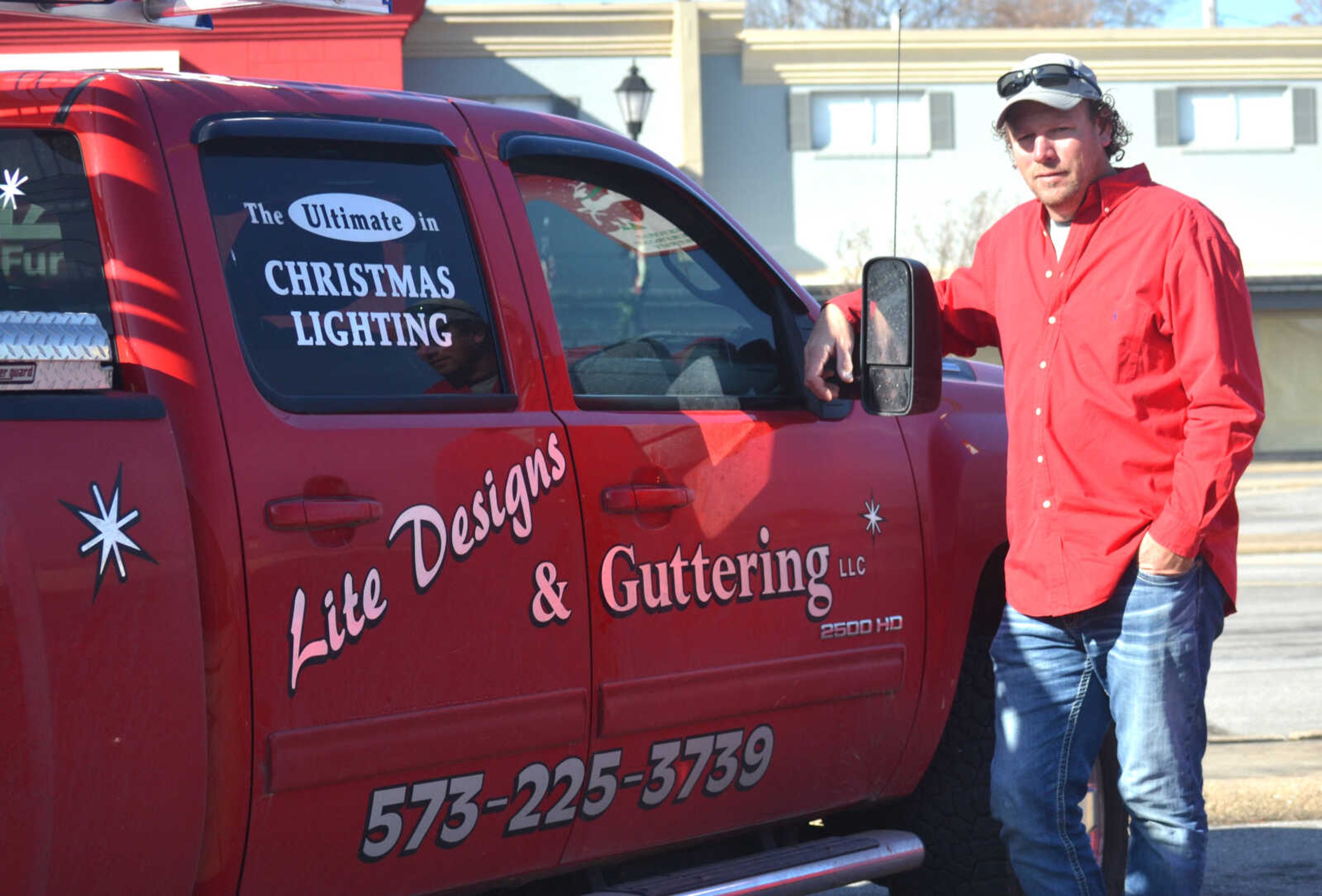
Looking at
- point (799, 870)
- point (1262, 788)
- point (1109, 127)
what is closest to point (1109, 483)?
point (1109, 127)

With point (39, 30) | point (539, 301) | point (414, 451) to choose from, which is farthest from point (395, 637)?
point (39, 30)

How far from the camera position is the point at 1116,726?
132 inches

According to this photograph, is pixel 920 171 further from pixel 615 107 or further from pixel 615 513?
pixel 615 513

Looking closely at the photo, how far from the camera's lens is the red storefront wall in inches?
627

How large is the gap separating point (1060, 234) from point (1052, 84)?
33cm

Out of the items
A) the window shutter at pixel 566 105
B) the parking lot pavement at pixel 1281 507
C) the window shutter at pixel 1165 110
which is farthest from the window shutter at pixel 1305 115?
the window shutter at pixel 566 105

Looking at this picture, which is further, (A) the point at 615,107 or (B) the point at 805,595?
(A) the point at 615,107

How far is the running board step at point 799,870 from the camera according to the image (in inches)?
130

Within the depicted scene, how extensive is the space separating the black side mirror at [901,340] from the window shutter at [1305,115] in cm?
2224

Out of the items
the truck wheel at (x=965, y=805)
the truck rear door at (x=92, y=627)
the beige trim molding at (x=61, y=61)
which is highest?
the beige trim molding at (x=61, y=61)

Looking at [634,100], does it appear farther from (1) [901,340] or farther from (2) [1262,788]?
(1) [901,340]

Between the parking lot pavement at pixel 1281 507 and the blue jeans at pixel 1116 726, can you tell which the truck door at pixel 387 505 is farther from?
the parking lot pavement at pixel 1281 507

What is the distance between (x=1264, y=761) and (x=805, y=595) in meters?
3.15

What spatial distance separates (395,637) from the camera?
2.84 metres
